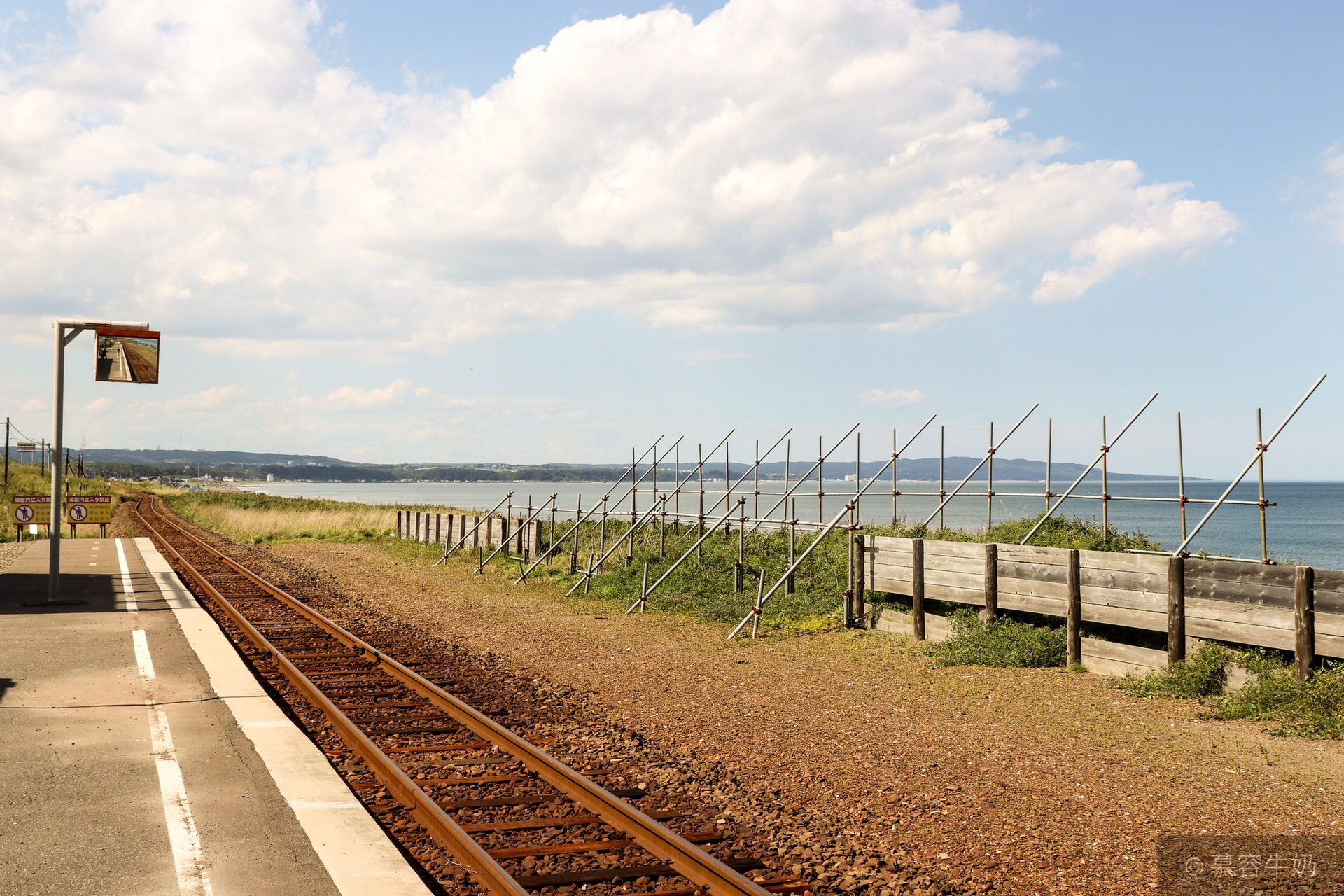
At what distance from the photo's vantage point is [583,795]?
7.43 m

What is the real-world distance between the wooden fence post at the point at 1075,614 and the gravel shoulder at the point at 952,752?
37 cm

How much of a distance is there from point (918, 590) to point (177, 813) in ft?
36.3

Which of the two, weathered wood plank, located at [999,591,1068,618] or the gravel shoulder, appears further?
weathered wood plank, located at [999,591,1068,618]

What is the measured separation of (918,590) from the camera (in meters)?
15.2

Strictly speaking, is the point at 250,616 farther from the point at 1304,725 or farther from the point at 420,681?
the point at 1304,725

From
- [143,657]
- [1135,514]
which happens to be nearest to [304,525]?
[143,657]

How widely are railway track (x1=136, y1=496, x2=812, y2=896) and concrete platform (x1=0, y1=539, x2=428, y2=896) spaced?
0.39 meters

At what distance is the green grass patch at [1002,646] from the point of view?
1309 centimetres

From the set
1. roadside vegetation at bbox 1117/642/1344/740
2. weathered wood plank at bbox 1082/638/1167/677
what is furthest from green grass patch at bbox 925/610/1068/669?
roadside vegetation at bbox 1117/642/1344/740

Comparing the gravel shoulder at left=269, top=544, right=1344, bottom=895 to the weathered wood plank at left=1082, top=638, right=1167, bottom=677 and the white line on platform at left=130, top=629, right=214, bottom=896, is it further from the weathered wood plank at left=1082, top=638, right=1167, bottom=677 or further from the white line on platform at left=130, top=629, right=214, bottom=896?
the white line on platform at left=130, top=629, right=214, bottom=896

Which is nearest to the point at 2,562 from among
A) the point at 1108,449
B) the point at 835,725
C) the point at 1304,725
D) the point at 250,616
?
the point at 250,616

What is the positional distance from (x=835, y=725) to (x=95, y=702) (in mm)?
7722

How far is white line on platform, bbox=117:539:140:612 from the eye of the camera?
59.1 ft

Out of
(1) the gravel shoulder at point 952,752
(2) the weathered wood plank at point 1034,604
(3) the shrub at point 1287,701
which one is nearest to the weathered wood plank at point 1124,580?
(2) the weathered wood plank at point 1034,604
